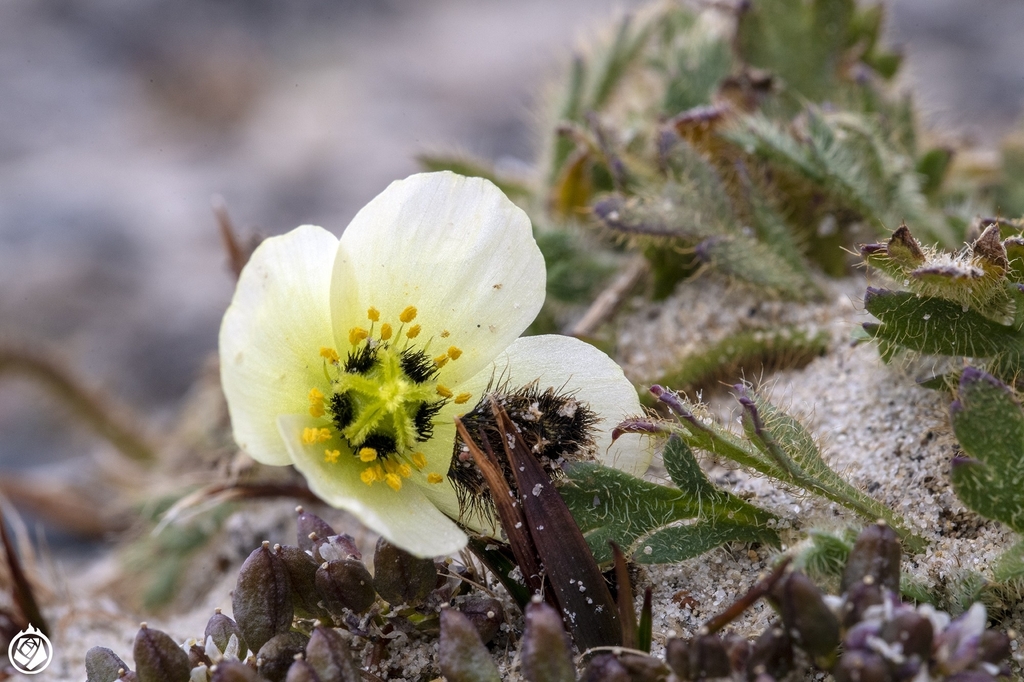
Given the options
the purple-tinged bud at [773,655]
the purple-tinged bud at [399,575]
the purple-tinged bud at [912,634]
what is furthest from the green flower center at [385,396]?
the purple-tinged bud at [912,634]

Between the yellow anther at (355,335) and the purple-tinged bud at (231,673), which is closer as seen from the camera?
the purple-tinged bud at (231,673)

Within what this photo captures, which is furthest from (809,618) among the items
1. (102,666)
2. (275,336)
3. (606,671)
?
(102,666)

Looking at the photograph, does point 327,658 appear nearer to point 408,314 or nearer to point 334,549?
point 334,549

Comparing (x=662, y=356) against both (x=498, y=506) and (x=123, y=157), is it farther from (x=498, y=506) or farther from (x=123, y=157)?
(x=123, y=157)

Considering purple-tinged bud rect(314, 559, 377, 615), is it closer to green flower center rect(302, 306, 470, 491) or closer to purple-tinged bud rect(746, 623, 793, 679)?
green flower center rect(302, 306, 470, 491)

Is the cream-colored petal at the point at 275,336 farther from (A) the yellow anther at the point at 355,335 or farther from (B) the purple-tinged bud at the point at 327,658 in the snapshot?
(B) the purple-tinged bud at the point at 327,658

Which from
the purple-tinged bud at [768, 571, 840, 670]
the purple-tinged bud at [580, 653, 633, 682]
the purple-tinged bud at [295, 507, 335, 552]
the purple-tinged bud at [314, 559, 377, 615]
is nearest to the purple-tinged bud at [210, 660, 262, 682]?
the purple-tinged bud at [314, 559, 377, 615]

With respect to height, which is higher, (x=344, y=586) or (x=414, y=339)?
(x=414, y=339)
